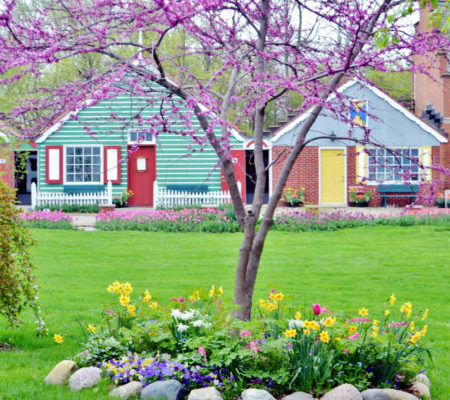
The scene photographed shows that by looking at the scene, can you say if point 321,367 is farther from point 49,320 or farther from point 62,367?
point 49,320

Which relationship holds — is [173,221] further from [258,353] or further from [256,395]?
[256,395]

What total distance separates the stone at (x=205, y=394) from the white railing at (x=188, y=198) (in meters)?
16.4

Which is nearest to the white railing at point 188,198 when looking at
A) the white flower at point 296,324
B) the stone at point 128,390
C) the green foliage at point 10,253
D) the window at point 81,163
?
the window at point 81,163

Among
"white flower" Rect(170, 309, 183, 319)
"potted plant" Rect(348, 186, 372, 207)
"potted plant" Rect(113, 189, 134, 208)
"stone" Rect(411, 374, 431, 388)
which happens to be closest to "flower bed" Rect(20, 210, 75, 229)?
"potted plant" Rect(113, 189, 134, 208)

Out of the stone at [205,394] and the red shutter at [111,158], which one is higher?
the red shutter at [111,158]

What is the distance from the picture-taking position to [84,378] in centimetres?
457

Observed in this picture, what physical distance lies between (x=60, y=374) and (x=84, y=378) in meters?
0.24

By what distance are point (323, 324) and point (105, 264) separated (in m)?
7.16

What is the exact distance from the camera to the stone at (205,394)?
4.07m

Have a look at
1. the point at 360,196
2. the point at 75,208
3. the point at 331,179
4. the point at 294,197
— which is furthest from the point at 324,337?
the point at 331,179

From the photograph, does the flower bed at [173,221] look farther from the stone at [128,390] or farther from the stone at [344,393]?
the stone at [344,393]

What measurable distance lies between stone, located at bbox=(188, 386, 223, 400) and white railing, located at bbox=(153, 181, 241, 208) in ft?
53.7

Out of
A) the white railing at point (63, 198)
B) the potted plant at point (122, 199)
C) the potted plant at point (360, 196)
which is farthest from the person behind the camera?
the potted plant at point (360, 196)

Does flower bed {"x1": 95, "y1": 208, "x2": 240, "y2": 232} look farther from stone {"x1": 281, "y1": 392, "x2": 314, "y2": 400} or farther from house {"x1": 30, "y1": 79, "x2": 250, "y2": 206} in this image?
stone {"x1": 281, "y1": 392, "x2": 314, "y2": 400}
